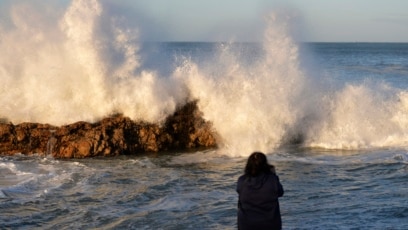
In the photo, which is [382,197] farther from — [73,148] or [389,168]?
[73,148]

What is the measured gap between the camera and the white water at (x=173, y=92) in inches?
482

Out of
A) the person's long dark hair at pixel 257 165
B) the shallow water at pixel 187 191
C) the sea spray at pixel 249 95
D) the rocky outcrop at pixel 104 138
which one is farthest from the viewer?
the sea spray at pixel 249 95

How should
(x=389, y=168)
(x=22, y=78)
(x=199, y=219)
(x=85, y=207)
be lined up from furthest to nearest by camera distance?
(x=22, y=78) → (x=389, y=168) → (x=85, y=207) → (x=199, y=219)

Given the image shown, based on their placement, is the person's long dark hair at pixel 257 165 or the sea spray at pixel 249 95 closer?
the person's long dark hair at pixel 257 165

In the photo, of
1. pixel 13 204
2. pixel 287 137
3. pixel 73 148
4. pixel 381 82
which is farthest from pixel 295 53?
pixel 13 204

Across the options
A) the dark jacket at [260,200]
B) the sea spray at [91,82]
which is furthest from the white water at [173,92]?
the dark jacket at [260,200]

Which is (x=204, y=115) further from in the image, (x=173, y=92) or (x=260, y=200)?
(x=260, y=200)

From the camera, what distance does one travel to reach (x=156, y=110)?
1216cm

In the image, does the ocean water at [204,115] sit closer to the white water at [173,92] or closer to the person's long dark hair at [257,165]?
the white water at [173,92]

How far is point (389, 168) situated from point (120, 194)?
454cm

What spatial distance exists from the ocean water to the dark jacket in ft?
8.29

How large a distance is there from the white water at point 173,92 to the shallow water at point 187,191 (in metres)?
1.34

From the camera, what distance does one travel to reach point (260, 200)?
479 cm

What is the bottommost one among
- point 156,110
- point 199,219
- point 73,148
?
point 199,219
